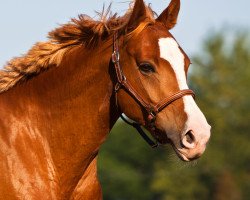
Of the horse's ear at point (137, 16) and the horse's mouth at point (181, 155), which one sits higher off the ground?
the horse's ear at point (137, 16)

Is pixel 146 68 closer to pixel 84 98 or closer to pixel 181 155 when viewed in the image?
pixel 84 98

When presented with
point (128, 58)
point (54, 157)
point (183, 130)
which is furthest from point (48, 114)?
point (183, 130)

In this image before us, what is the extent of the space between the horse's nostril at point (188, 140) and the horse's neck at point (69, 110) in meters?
0.95

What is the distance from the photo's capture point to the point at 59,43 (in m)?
7.38

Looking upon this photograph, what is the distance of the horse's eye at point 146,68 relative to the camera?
22.4ft

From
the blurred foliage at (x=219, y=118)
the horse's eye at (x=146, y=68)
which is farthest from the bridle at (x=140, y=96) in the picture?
the blurred foliage at (x=219, y=118)

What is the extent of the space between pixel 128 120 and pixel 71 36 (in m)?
1.05

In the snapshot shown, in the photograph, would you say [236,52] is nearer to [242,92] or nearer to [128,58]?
[242,92]

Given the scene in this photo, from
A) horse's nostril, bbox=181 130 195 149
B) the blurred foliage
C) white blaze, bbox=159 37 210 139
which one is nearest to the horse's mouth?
horse's nostril, bbox=181 130 195 149

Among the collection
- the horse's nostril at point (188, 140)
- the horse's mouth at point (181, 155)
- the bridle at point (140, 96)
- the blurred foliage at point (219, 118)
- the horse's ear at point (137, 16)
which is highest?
the horse's ear at point (137, 16)

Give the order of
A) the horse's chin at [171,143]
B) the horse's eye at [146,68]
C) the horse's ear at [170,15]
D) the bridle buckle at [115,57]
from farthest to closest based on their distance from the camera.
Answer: the horse's ear at [170,15] → the bridle buckle at [115,57] → the horse's eye at [146,68] → the horse's chin at [171,143]

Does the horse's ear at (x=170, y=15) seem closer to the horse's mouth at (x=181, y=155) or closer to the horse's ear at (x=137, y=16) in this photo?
the horse's ear at (x=137, y=16)

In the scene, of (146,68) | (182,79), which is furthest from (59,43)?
(182,79)

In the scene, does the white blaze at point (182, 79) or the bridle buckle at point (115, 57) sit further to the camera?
the bridle buckle at point (115, 57)
